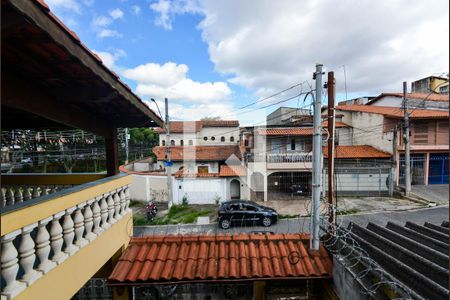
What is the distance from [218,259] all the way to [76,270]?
5.98 ft

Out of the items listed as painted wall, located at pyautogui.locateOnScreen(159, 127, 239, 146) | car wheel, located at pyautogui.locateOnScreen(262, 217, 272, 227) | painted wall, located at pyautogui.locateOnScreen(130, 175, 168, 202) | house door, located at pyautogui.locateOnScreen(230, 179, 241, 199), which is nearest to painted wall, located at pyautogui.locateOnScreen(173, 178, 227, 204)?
house door, located at pyautogui.locateOnScreen(230, 179, 241, 199)

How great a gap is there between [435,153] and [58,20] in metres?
23.6

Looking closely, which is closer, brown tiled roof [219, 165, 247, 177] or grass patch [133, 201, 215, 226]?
grass patch [133, 201, 215, 226]

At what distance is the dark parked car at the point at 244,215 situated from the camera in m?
11.7

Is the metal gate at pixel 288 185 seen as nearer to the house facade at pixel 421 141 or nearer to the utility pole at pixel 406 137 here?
the utility pole at pixel 406 137

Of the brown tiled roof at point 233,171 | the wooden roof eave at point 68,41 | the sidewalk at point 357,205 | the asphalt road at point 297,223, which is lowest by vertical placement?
the asphalt road at point 297,223

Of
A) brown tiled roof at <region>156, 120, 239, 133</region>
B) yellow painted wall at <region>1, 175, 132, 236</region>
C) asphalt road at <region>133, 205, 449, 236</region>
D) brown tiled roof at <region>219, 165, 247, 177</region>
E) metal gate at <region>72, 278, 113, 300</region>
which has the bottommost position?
asphalt road at <region>133, 205, 449, 236</region>

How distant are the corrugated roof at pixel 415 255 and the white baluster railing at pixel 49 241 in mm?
3199

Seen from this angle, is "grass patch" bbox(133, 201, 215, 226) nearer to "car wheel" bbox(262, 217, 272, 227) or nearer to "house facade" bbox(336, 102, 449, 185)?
"car wheel" bbox(262, 217, 272, 227)

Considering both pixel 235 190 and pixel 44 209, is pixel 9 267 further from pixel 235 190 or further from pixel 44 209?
pixel 235 190

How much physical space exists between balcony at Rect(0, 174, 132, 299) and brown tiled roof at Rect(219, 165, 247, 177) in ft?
38.7

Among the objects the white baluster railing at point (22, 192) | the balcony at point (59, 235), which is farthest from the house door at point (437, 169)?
the white baluster railing at point (22, 192)

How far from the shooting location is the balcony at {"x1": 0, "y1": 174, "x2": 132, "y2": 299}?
5.93 feet

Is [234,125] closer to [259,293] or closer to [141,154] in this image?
[141,154]
